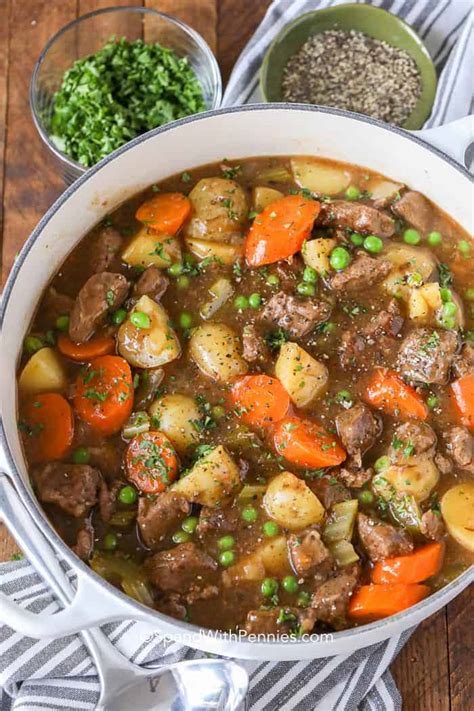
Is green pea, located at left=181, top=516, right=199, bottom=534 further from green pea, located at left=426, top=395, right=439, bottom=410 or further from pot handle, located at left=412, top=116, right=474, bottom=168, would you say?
pot handle, located at left=412, top=116, right=474, bottom=168

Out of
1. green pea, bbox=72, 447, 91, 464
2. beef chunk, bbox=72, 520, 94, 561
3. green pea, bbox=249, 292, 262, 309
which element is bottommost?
beef chunk, bbox=72, 520, 94, 561

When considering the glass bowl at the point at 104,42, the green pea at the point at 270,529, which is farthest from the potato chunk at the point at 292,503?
the glass bowl at the point at 104,42

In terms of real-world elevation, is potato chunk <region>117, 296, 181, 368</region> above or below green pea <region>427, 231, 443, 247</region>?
below

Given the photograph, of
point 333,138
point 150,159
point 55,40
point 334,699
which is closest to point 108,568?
point 334,699

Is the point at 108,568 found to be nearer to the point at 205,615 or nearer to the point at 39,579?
the point at 205,615


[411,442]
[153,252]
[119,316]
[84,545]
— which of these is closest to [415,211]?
[411,442]

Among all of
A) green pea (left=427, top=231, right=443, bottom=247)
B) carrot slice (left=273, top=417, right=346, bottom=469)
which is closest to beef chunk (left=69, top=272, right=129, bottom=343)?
carrot slice (left=273, top=417, right=346, bottom=469)

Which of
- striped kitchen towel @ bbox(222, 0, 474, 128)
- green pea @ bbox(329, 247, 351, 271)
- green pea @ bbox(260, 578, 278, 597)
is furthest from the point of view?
striped kitchen towel @ bbox(222, 0, 474, 128)
